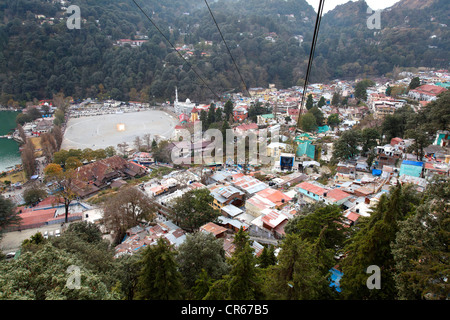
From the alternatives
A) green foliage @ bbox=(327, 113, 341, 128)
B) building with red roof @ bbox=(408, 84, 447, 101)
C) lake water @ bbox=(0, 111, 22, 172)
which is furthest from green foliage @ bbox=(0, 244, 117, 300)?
building with red roof @ bbox=(408, 84, 447, 101)

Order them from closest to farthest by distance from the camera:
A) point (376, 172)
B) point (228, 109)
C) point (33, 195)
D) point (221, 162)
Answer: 1. point (376, 172)
2. point (33, 195)
3. point (221, 162)
4. point (228, 109)

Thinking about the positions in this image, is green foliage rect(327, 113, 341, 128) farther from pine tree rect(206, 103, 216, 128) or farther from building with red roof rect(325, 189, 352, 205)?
building with red roof rect(325, 189, 352, 205)

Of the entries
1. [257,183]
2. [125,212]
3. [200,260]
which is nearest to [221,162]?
[257,183]

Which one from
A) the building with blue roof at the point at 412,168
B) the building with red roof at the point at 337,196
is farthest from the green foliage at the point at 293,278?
the building with blue roof at the point at 412,168

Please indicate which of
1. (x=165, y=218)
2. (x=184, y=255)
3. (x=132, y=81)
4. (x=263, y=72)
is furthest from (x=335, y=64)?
(x=184, y=255)

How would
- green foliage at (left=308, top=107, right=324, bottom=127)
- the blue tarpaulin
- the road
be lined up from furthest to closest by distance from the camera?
green foliage at (left=308, top=107, right=324, bottom=127)
the blue tarpaulin
the road

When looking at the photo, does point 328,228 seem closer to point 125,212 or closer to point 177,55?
point 125,212
